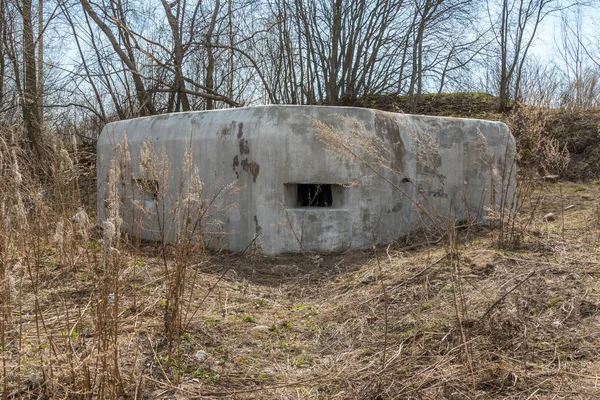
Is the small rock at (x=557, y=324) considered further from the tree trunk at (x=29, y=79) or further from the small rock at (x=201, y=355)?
the tree trunk at (x=29, y=79)

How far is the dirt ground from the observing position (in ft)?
9.18

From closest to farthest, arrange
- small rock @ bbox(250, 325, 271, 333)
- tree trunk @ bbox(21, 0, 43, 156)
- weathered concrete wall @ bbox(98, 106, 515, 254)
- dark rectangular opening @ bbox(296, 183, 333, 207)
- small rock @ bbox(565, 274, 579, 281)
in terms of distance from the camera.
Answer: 1. small rock @ bbox(250, 325, 271, 333)
2. small rock @ bbox(565, 274, 579, 281)
3. weathered concrete wall @ bbox(98, 106, 515, 254)
4. dark rectangular opening @ bbox(296, 183, 333, 207)
5. tree trunk @ bbox(21, 0, 43, 156)

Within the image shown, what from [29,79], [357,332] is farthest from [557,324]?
[29,79]

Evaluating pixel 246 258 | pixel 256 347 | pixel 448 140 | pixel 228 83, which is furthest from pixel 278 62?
pixel 256 347

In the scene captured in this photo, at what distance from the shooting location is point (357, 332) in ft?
12.2

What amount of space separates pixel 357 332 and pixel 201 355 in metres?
1.03

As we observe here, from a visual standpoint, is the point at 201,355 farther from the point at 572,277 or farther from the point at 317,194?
the point at 317,194

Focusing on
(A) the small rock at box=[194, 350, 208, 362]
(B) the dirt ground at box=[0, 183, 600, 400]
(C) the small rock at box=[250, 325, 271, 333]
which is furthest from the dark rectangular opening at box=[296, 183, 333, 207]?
(A) the small rock at box=[194, 350, 208, 362]

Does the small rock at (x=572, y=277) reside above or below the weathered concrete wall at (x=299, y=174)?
below

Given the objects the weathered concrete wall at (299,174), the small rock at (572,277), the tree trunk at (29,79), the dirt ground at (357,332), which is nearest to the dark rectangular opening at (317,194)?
the weathered concrete wall at (299,174)

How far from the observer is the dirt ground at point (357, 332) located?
2799mm

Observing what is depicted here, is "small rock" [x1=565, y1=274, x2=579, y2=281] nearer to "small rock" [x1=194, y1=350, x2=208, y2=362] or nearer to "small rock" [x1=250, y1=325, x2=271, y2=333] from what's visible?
"small rock" [x1=250, y1=325, x2=271, y2=333]

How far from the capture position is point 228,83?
45.4ft

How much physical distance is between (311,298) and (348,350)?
4.43ft
